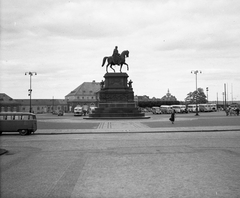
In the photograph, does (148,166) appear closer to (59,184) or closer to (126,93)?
(59,184)

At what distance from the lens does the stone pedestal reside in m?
43.6

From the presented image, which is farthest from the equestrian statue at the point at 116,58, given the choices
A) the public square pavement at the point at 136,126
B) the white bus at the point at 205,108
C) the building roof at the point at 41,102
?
the building roof at the point at 41,102

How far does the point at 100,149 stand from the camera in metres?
14.2

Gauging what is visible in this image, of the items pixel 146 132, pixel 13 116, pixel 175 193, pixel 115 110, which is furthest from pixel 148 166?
pixel 115 110

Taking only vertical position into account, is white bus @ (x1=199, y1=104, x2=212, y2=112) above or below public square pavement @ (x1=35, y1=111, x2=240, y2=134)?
above

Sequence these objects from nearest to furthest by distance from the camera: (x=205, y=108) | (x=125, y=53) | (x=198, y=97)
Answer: (x=125, y=53), (x=205, y=108), (x=198, y=97)

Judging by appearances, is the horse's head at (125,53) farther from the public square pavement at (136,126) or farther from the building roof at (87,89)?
the building roof at (87,89)

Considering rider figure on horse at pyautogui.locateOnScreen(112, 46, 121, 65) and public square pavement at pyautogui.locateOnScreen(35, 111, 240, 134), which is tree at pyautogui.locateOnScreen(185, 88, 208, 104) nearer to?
rider figure on horse at pyautogui.locateOnScreen(112, 46, 121, 65)

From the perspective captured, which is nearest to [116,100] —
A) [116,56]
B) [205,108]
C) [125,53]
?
[116,56]

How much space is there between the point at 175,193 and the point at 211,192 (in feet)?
2.54

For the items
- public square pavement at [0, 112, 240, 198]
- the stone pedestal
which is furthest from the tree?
public square pavement at [0, 112, 240, 198]

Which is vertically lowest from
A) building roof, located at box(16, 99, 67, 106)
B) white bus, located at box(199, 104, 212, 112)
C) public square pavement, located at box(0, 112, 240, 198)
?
public square pavement, located at box(0, 112, 240, 198)

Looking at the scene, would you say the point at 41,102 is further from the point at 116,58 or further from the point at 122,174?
the point at 122,174

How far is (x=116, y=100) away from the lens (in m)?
45.1
